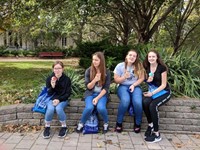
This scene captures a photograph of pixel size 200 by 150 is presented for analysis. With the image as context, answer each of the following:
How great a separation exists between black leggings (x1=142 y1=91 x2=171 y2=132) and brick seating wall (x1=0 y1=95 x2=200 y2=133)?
0.33 m

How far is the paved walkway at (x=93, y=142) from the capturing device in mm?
3973

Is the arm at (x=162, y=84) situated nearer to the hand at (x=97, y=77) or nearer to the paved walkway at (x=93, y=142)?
the paved walkway at (x=93, y=142)

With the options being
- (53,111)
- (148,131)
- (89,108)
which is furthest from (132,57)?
(53,111)

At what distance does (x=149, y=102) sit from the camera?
4453 mm

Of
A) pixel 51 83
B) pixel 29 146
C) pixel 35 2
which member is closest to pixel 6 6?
pixel 35 2

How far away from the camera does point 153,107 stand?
438cm

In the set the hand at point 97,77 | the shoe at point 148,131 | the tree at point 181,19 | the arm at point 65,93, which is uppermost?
the tree at point 181,19

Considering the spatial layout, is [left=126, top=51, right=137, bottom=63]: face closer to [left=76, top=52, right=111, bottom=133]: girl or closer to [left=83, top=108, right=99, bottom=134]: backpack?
[left=76, top=52, right=111, bottom=133]: girl

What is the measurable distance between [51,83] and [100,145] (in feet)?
4.36

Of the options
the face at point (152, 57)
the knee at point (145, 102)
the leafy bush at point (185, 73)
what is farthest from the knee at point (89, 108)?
the leafy bush at point (185, 73)

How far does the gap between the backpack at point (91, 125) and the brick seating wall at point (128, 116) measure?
230 mm

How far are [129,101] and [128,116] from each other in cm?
41

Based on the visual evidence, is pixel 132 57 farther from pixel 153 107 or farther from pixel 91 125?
pixel 91 125

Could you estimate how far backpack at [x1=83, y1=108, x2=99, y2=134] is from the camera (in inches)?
179
